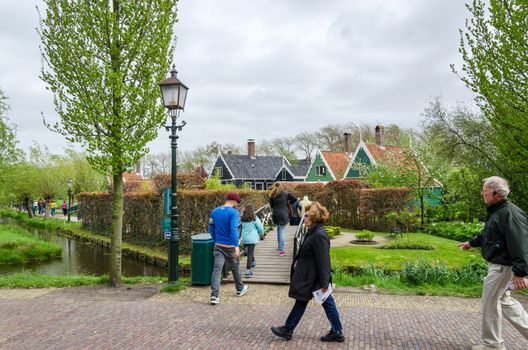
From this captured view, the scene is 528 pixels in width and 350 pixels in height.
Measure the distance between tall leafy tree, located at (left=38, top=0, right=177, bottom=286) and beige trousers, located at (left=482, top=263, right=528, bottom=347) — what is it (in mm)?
6954

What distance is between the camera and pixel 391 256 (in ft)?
40.5

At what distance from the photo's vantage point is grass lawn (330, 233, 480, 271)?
10.9 m

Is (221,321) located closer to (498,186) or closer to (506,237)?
(506,237)

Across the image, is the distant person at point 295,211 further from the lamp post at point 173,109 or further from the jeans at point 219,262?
the jeans at point 219,262

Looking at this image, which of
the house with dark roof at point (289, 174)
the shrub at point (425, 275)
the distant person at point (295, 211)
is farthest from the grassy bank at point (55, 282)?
the house with dark roof at point (289, 174)

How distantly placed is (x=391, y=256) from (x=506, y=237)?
8404 mm

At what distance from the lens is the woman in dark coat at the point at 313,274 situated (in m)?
4.80

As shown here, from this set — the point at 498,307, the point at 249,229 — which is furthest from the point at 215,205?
the point at 498,307

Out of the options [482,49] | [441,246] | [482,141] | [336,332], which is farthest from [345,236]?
[336,332]

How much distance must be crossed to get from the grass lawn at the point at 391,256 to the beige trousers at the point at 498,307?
18.4 ft

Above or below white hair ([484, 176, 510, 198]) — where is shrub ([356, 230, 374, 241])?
below

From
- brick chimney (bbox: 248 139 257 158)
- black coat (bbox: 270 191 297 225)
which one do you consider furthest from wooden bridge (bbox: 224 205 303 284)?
brick chimney (bbox: 248 139 257 158)

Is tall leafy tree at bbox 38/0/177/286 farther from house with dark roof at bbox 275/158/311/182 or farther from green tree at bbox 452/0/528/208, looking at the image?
house with dark roof at bbox 275/158/311/182

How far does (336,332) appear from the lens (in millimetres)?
4941
